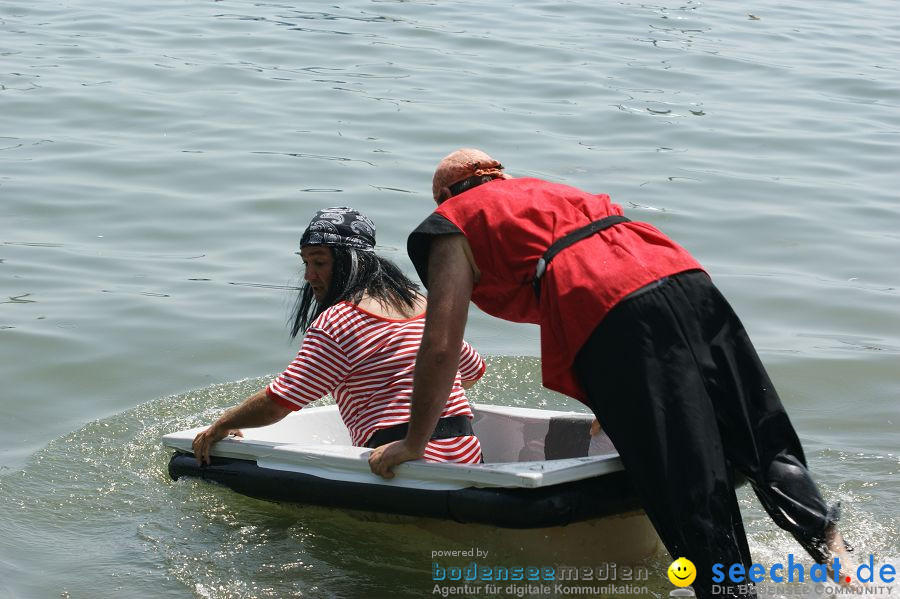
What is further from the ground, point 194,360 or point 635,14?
point 635,14

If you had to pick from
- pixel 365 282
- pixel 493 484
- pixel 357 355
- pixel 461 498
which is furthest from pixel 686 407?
pixel 365 282

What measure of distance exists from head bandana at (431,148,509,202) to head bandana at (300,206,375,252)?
715 millimetres

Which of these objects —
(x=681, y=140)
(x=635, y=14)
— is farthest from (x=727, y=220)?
(x=635, y=14)

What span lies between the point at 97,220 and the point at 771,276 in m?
4.74

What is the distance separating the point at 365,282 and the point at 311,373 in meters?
0.44

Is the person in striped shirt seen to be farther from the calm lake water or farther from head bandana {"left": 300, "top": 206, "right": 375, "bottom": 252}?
the calm lake water

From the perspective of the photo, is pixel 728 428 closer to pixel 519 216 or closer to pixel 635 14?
pixel 519 216

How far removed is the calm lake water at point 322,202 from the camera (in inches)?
211

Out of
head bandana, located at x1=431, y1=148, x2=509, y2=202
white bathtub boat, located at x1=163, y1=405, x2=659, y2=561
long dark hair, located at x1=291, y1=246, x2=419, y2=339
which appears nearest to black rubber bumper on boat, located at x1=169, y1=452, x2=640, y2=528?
white bathtub boat, located at x1=163, y1=405, x2=659, y2=561

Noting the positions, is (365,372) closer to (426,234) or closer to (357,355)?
(357,355)

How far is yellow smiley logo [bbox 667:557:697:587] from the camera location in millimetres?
4027

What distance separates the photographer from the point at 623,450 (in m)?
4.04

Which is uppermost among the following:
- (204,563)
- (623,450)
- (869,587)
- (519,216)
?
(519,216)

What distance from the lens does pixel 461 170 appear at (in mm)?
4309
